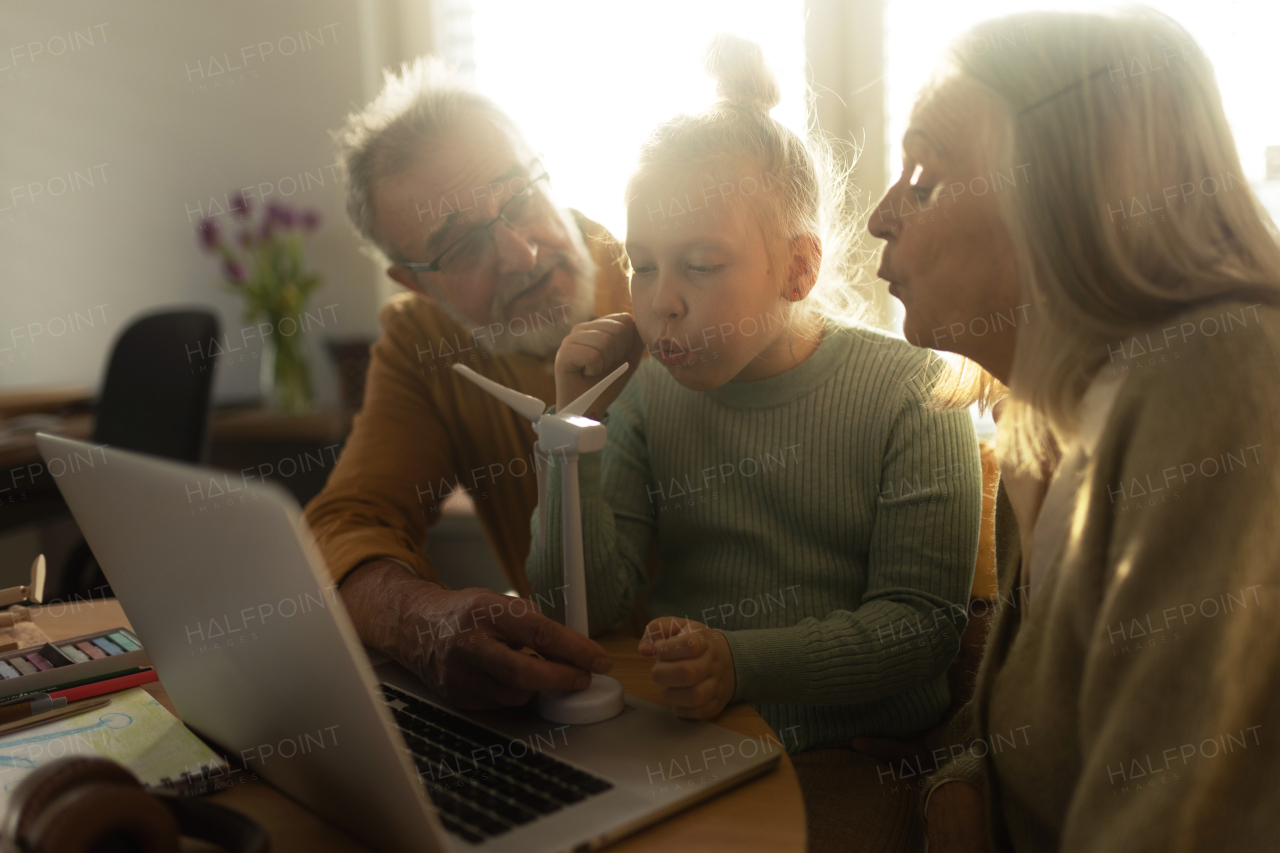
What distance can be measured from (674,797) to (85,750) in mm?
538

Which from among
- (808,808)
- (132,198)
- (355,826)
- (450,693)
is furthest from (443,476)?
(132,198)

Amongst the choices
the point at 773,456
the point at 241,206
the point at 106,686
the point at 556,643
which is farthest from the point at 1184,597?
the point at 241,206

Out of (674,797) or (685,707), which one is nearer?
(674,797)

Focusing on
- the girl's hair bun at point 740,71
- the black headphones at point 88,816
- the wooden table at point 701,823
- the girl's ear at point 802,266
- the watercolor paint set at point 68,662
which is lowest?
the watercolor paint set at point 68,662

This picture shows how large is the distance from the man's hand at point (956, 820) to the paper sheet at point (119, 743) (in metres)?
0.71

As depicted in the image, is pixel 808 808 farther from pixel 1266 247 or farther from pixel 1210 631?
pixel 1266 247

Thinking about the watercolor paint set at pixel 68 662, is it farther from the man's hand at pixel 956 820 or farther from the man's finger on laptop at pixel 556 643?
the man's hand at pixel 956 820

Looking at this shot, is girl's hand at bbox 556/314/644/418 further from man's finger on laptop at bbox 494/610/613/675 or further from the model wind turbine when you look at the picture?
man's finger on laptop at bbox 494/610/613/675

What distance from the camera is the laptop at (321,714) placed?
529 mm

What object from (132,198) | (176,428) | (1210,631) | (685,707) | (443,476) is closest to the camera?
(1210,631)

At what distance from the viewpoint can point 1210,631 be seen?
616 millimetres

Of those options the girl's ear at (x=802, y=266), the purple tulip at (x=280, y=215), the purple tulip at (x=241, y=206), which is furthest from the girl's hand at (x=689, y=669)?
the purple tulip at (x=241, y=206)

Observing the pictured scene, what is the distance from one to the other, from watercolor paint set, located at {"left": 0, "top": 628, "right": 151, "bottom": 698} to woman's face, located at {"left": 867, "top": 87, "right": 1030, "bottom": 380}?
0.90 m

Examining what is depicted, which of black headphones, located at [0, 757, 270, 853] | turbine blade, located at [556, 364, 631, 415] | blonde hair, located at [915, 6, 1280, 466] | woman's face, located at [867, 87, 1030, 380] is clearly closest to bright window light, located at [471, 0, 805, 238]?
turbine blade, located at [556, 364, 631, 415]
